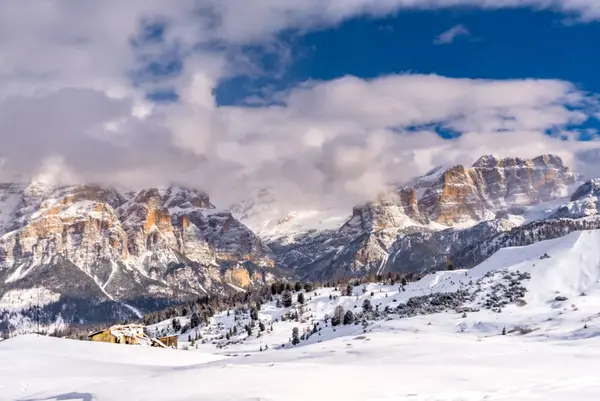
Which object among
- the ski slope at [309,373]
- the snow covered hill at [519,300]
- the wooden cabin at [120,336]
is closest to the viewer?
the ski slope at [309,373]

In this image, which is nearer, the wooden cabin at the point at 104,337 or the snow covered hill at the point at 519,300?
the snow covered hill at the point at 519,300

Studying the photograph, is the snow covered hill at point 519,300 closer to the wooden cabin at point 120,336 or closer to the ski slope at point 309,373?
the ski slope at point 309,373

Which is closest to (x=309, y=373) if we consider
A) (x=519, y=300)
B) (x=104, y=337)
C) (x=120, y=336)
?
(x=120, y=336)

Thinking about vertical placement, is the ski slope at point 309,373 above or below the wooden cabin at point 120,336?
below

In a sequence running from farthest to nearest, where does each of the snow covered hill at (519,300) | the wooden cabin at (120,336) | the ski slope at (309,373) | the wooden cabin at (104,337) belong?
the wooden cabin at (104,337), the snow covered hill at (519,300), the wooden cabin at (120,336), the ski slope at (309,373)

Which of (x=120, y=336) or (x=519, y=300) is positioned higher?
(x=120, y=336)

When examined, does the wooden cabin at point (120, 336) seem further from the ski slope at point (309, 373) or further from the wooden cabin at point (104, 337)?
the ski slope at point (309, 373)

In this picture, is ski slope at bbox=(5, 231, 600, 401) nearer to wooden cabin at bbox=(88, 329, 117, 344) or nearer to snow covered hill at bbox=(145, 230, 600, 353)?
snow covered hill at bbox=(145, 230, 600, 353)

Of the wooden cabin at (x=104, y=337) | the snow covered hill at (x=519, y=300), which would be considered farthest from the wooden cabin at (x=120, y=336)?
the snow covered hill at (x=519, y=300)

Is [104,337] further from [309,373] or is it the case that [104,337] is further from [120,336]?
[309,373]

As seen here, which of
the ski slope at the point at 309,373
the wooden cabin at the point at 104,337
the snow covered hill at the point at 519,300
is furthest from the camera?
the wooden cabin at the point at 104,337

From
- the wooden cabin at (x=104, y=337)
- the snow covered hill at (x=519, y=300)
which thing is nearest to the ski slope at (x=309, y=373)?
the snow covered hill at (x=519, y=300)

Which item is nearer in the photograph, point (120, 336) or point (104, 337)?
point (120, 336)

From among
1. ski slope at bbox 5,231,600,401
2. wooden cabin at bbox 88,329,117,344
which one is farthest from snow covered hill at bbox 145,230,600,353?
wooden cabin at bbox 88,329,117,344
